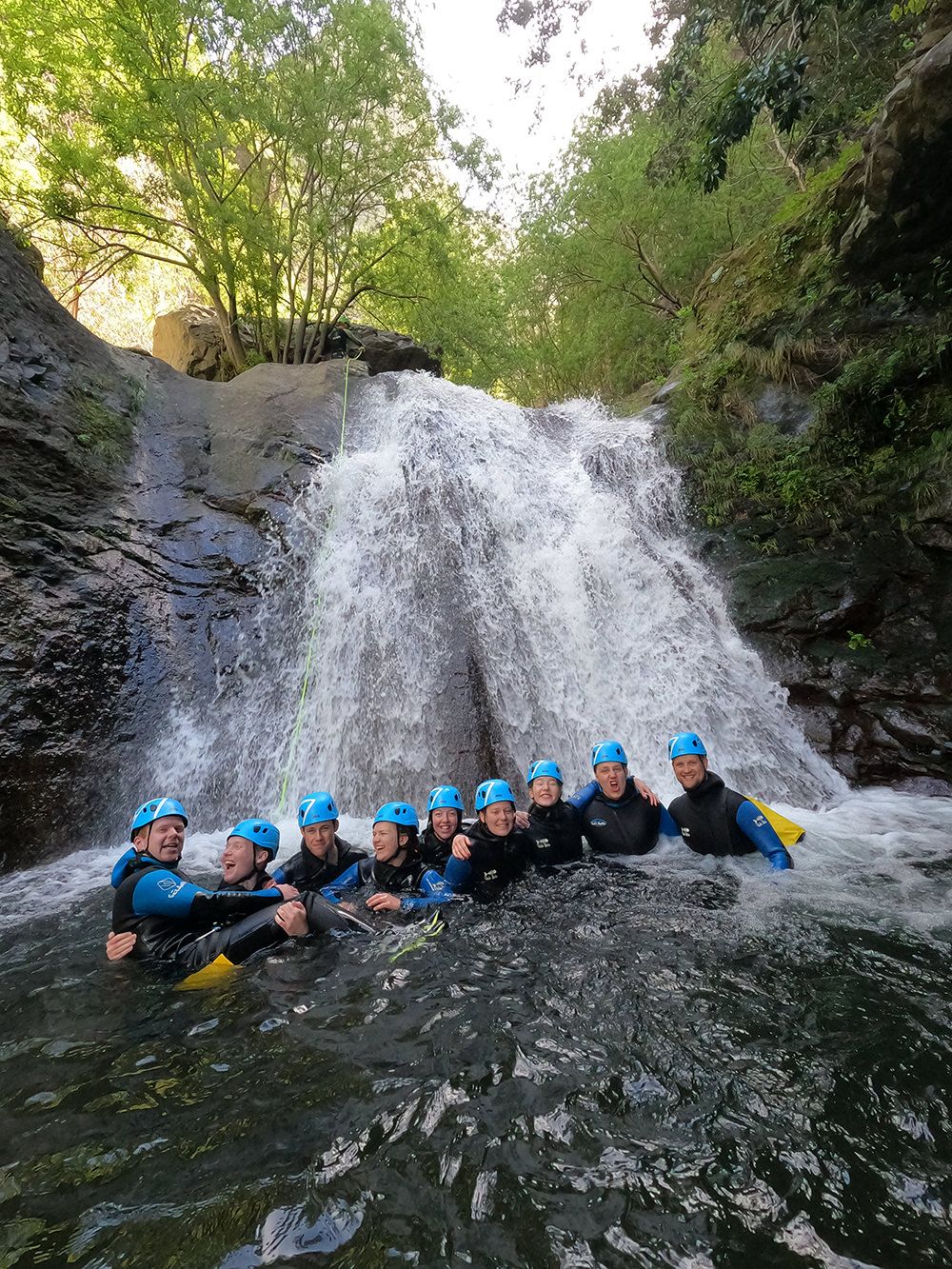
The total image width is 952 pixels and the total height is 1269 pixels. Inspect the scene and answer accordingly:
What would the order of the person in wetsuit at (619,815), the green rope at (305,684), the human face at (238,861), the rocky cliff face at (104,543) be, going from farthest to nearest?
1. the green rope at (305,684)
2. the rocky cliff face at (104,543)
3. the person in wetsuit at (619,815)
4. the human face at (238,861)

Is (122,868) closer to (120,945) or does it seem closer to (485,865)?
(120,945)

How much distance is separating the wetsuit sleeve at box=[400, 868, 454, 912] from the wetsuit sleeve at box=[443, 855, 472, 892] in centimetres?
4

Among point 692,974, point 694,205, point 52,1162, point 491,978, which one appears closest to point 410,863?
point 491,978

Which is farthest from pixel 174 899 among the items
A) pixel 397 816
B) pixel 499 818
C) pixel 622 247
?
pixel 622 247

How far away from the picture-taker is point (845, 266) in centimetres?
723

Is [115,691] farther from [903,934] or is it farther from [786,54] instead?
[786,54]

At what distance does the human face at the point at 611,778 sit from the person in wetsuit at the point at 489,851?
0.86 meters

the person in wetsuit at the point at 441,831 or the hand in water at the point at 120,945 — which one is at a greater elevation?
the person in wetsuit at the point at 441,831

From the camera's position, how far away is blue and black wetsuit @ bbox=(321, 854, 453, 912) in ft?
14.8

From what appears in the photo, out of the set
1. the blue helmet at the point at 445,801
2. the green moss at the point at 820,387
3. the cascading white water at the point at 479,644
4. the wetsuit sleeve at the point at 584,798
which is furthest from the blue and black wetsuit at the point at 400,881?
the green moss at the point at 820,387

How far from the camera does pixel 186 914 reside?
3754 millimetres

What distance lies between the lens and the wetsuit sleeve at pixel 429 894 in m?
4.42

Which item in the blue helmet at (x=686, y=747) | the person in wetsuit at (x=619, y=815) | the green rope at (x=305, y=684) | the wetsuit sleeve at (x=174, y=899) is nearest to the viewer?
the wetsuit sleeve at (x=174, y=899)

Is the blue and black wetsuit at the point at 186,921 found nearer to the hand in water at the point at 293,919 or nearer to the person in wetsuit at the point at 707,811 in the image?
the hand in water at the point at 293,919
